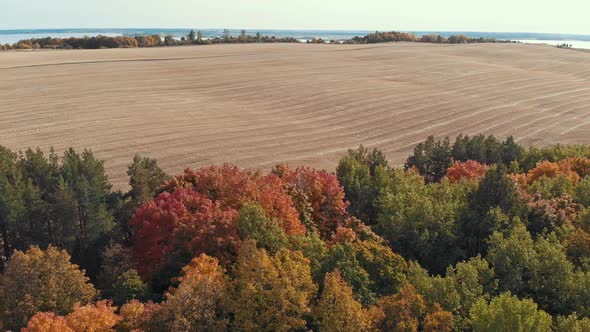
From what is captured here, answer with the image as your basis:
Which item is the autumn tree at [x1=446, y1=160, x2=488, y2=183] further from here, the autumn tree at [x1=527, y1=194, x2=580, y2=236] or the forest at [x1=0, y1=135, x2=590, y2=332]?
the autumn tree at [x1=527, y1=194, x2=580, y2=236]

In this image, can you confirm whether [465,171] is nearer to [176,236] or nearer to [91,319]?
[176,236]

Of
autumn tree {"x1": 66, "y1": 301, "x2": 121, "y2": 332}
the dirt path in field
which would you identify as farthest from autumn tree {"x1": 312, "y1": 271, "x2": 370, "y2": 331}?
the dirt path in field

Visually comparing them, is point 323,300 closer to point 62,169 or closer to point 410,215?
point 410,215

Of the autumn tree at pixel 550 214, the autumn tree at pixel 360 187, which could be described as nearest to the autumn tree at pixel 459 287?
the autumn tree at pixel 550 214

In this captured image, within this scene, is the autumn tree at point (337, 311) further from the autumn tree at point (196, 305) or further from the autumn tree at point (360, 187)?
the autumn tree at point (360, 187)

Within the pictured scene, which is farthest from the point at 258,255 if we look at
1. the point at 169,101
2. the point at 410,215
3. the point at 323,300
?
the point at 169,101

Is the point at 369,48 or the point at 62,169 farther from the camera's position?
the point at 369,48

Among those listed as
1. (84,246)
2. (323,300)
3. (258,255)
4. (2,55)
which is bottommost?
(84,246)

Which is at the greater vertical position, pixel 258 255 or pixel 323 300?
pixel 258 255
